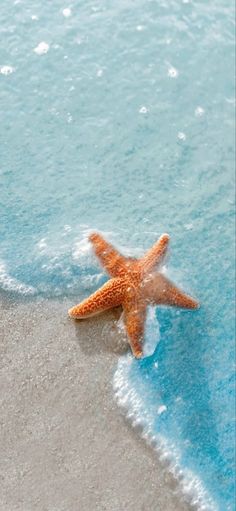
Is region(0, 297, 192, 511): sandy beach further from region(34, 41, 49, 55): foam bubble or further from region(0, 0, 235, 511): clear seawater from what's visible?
region(34, 41, 49, 55): foam bubble

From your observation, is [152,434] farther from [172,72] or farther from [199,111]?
[172,72]

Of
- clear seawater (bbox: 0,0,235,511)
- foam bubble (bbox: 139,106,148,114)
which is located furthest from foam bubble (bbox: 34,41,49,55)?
foam bubble (bbox: 139,106,148,114)

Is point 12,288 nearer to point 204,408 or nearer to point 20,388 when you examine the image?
point 20,388

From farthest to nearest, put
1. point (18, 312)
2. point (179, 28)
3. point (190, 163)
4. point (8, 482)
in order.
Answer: point (179, 28) < point (190, 163) < point (18, 312) < point (8, 482)

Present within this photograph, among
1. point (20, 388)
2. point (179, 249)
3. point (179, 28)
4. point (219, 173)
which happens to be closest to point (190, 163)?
point (219, 173)

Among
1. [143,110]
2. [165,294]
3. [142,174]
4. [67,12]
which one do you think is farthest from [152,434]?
[67,12]

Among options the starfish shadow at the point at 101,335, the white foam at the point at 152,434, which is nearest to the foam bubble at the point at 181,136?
the starfish shadow at the point at 101,335
